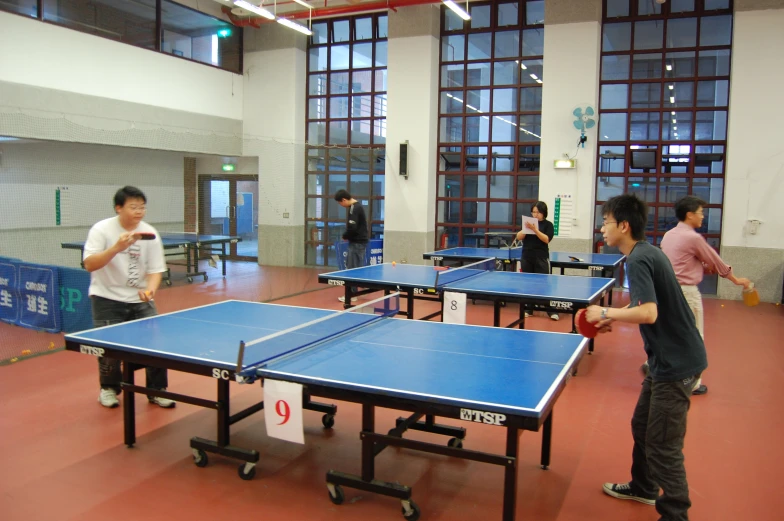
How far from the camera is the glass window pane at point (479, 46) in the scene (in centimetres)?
1280

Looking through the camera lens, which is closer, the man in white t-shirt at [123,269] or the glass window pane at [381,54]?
the man in white t-shirt at [123,269]

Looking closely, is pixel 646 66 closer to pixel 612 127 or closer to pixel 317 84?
pixel 612 127

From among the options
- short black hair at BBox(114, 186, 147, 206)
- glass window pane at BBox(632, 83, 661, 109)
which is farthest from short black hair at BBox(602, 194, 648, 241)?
glass window pane at BBox(632, 83, 661, 109)

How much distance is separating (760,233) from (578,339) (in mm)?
8508

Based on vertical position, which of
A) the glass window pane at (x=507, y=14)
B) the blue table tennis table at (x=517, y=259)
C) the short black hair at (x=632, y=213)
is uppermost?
the glass window pane at (x=507, y=14)

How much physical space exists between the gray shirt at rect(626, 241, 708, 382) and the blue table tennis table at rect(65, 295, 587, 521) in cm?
46

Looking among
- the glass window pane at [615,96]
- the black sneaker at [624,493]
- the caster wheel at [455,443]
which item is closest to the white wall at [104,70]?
Result: the glass window pane at [615,96]

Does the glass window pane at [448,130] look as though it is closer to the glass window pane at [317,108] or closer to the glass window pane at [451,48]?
the glass window pane at [451,48]

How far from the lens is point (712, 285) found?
39.8ft

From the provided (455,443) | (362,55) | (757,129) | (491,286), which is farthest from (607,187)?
(455,443)

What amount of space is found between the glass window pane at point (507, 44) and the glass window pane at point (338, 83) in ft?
11.4

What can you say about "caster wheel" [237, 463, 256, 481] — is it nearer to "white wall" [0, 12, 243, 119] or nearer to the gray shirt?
the gray shirt

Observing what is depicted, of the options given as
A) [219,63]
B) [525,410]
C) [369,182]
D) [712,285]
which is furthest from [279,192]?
[525,410]

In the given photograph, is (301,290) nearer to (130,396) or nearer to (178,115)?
(178,115)
